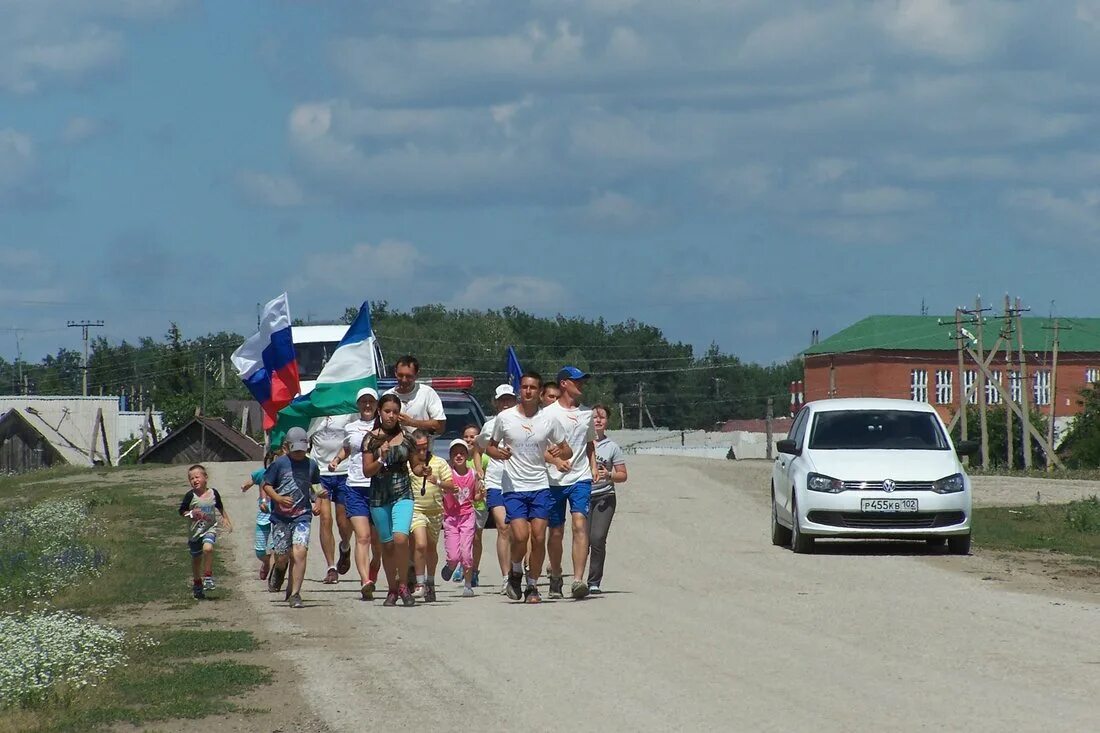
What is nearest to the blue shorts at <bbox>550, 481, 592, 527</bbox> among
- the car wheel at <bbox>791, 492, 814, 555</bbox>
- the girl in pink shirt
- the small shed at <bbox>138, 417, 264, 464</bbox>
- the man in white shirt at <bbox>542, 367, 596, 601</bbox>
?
the man in white shirt at <bbox>542, 367, 596, 601</bbox>

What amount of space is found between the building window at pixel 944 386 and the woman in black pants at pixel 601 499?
107578 mm

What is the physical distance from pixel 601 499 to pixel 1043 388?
116 m

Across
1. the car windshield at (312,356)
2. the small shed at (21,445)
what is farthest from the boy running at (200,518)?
the small shed at (21,445)

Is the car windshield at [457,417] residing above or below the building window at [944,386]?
below

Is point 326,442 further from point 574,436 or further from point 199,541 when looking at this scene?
point 574,436

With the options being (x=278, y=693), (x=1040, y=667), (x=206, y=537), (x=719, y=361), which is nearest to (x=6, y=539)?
(x=206, y=537)

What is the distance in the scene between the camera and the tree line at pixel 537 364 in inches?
5433

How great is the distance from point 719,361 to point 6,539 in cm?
15167

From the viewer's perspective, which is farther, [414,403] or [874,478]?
[874,478]

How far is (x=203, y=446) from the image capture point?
70312 millimetres

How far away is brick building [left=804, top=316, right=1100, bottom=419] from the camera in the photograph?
119562mm

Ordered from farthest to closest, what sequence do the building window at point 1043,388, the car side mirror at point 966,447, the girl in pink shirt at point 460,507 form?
the building window at point 1043,388, the car side mirror at point 966,447, the girl in pink shirt at point 460,507

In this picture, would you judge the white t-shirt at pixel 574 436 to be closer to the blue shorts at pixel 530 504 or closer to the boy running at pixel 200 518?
the blue shorts at pixel 530 504

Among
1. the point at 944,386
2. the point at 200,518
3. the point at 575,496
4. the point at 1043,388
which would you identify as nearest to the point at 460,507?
the point at 575,496
